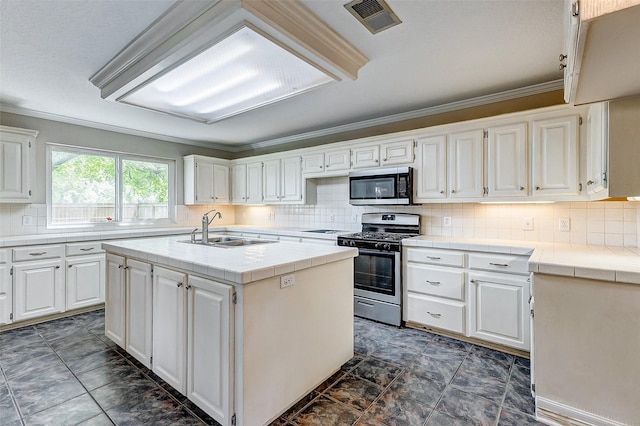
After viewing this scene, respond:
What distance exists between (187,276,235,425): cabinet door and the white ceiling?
5.68 feet

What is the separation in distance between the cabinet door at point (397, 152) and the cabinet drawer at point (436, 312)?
150 centimetres

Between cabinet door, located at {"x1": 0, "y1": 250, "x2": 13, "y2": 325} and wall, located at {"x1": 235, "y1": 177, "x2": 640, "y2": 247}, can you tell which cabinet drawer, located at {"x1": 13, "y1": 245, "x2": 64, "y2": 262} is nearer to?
cabinet door, located at {"x1": 0, "y1": 250, "x2": 13, "y2": 325}

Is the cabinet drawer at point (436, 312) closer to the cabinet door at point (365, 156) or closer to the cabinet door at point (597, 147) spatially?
the cabinet door at point (597, 147)

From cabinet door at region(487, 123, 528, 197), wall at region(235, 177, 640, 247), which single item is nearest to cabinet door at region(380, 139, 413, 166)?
wall at region(235, 177, 640, 247)

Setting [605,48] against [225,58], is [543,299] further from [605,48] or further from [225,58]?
[225,58]

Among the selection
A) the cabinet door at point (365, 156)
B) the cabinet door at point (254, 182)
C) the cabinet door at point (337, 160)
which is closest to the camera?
the cabinet door at point (365, 156)

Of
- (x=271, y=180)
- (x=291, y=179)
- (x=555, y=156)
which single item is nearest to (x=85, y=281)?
(x=271, y=180)

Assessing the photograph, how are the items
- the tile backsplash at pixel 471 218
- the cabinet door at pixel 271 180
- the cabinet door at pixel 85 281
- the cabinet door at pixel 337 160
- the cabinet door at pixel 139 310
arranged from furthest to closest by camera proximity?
the cabinet door at pixel 271 180, the cabinet door at pixel 337 160, the cabinet door at pixel 85 281, the tile backsplash at pixel 471 218, the cabinet door at pixel 139 310

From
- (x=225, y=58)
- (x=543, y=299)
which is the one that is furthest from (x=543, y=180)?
(x=225, y=58)

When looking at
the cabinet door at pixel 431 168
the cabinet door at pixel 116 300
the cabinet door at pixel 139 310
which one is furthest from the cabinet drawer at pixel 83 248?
the cabinet door at pixel 431 168

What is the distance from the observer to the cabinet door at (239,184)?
538 centimetres

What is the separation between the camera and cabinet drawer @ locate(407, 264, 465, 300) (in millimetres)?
2916

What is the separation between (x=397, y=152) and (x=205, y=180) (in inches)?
131

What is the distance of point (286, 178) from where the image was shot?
4.73 metres
